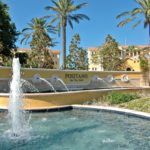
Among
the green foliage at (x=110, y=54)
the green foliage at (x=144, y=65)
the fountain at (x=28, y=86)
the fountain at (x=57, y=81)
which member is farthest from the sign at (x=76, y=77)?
the green foliage at (x=110, y=54)

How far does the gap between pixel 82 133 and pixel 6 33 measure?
28.5m

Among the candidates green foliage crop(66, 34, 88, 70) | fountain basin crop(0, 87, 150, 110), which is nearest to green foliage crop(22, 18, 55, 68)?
green foliage crop(66, 34, 88, 70)

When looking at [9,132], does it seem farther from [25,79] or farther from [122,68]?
[122,68]

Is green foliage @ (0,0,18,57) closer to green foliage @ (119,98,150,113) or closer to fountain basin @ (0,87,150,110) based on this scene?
fountain basin @ (0,87,150,110)

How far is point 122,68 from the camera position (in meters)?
58.2

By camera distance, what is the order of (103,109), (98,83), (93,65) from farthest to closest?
(93,65)
(98,83)
(103,109)

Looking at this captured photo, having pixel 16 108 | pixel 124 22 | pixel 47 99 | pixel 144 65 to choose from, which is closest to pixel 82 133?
pixel 16 108

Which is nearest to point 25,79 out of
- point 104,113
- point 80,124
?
point 104,113

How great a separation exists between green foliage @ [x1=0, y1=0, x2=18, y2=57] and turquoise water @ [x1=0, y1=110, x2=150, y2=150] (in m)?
22.8

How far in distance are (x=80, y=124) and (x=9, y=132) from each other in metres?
3.78

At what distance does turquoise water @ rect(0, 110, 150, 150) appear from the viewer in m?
11.0

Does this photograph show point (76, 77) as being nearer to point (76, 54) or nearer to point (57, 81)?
point (57, 81)

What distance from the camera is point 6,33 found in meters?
39.5

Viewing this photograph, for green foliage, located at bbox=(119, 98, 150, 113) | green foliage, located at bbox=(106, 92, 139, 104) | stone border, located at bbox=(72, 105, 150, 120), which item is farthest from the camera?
green foliage, located at bbox=(106, 92, 139, 104)
